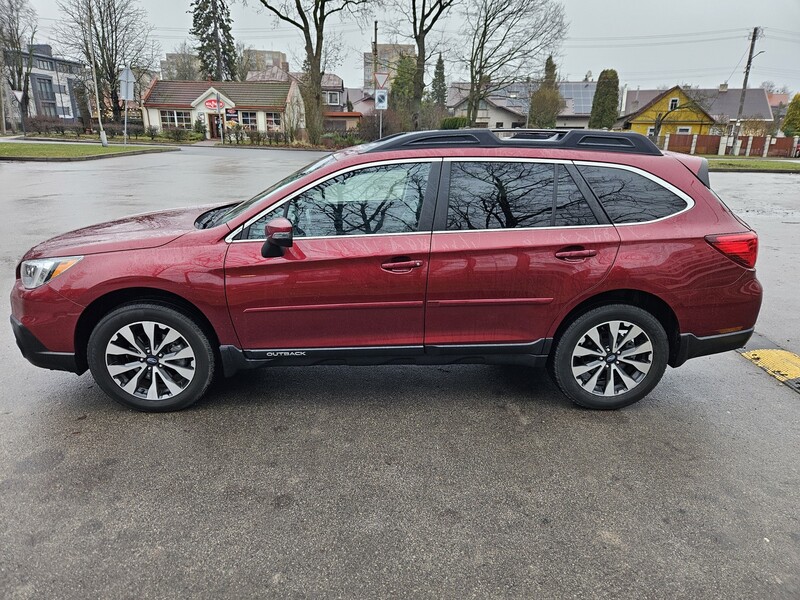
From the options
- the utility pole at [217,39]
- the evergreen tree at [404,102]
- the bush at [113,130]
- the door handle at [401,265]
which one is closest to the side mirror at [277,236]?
the door handle at [401,265]

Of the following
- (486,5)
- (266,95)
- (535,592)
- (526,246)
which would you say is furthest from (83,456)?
(266,95)

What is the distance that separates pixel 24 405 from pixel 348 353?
7.15ft

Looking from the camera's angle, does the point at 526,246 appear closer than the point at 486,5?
Yes

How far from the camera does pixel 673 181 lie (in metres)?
3.59

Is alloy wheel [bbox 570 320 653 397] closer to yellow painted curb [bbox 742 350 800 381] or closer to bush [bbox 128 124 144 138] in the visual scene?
yellow painted curb [bbox 742 350 800 381]

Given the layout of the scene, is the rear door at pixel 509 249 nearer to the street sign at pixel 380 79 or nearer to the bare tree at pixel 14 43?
the street sign at pixel 380 79

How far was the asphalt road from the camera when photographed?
2.32 metres

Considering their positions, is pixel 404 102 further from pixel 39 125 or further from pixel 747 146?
pixel 39 125

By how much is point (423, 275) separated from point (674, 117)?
62.4 metres

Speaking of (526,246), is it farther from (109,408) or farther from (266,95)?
(266,95)

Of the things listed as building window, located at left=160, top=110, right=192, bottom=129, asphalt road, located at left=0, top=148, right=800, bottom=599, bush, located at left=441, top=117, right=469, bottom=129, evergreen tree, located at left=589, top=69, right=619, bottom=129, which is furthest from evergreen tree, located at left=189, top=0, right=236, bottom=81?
asphalt road, located at left=0, top=148, right=800, bottom=599

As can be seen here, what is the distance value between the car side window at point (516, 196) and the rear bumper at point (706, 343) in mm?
1031

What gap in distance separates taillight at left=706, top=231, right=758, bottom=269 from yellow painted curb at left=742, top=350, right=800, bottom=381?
4.71 feet

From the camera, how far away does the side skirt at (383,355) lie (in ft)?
11.7
